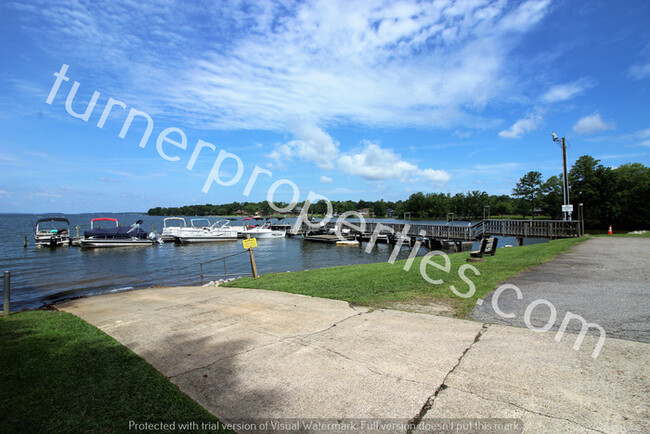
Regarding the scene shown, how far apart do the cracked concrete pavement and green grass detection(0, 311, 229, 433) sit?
252mm

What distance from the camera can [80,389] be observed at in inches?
140

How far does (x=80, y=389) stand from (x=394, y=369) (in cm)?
352

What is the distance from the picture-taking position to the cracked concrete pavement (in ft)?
10.3

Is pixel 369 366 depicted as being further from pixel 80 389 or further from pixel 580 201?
pixel 580 201

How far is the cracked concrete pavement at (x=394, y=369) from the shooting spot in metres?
3.13

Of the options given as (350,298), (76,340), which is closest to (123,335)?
(76,340)

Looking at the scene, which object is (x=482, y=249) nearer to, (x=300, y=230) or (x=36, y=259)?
(x=36, y=259)

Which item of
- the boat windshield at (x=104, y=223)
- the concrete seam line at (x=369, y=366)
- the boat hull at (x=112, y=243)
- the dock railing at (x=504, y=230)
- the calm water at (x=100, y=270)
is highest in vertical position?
the boat windshield at (x=104, y=223)

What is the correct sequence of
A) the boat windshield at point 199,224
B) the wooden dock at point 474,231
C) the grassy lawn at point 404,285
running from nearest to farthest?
the grassy lawn at point 404,285 < the wooden dock at point 474,231 < the boat windshield at point 199,224

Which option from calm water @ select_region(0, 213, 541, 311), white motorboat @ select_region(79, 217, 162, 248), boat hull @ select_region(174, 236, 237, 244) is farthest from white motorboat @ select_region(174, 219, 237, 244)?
calm water @ select_region(0, 213, 541, 311)

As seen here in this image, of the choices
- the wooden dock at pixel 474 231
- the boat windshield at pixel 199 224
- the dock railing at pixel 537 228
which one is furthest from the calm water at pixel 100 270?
the boat windshield at pixel 199 224

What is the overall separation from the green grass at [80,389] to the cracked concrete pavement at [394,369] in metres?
0.25

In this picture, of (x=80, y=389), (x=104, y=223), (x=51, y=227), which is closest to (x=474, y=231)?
→ (x=80, y=389)

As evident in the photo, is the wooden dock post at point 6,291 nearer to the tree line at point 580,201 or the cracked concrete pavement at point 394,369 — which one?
the cracked concrete pavement at point 394,369
